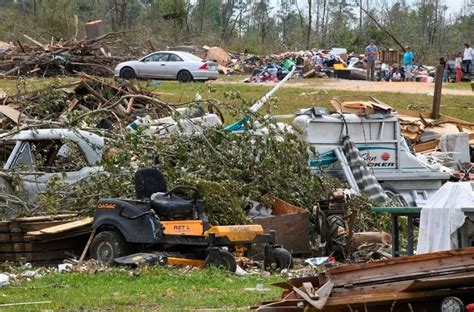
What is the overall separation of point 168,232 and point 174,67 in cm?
2945

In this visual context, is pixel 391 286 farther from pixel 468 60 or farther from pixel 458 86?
pixel 468 60

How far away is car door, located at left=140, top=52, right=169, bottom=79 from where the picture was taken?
4159 centimetres

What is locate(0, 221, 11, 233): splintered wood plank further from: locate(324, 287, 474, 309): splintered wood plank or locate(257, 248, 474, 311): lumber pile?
locate(324, 287, 474, 309): splintered wood plank

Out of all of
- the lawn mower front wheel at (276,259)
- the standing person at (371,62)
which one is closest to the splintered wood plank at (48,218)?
the lawn mower front wheel at (276,259)

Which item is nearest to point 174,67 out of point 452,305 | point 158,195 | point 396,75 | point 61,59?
point 61,59

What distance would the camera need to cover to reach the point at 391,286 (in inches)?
306

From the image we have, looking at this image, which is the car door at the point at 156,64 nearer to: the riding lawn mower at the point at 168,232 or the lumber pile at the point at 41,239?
the lumber pile at the point at 41,239

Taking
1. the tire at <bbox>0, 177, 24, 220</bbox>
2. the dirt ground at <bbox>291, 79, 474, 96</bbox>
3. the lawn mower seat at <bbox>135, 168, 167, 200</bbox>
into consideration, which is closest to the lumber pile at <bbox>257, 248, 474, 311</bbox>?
the lawn mower seat at <bbox>135, 168, 167, 200</bbox>

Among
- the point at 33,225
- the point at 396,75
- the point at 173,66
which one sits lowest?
the point at 396,75

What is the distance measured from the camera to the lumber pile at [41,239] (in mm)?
13688

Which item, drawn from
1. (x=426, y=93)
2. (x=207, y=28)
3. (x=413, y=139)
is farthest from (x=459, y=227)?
(x=207, y=28)

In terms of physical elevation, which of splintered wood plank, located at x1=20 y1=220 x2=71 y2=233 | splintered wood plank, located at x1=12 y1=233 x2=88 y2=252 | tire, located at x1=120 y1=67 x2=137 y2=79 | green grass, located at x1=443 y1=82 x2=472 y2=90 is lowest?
green grass, located at x1=443 y1=82 x2=472 y2=90

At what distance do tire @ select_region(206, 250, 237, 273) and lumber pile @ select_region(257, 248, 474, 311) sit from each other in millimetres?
4420

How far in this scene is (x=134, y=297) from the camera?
10.5 m
